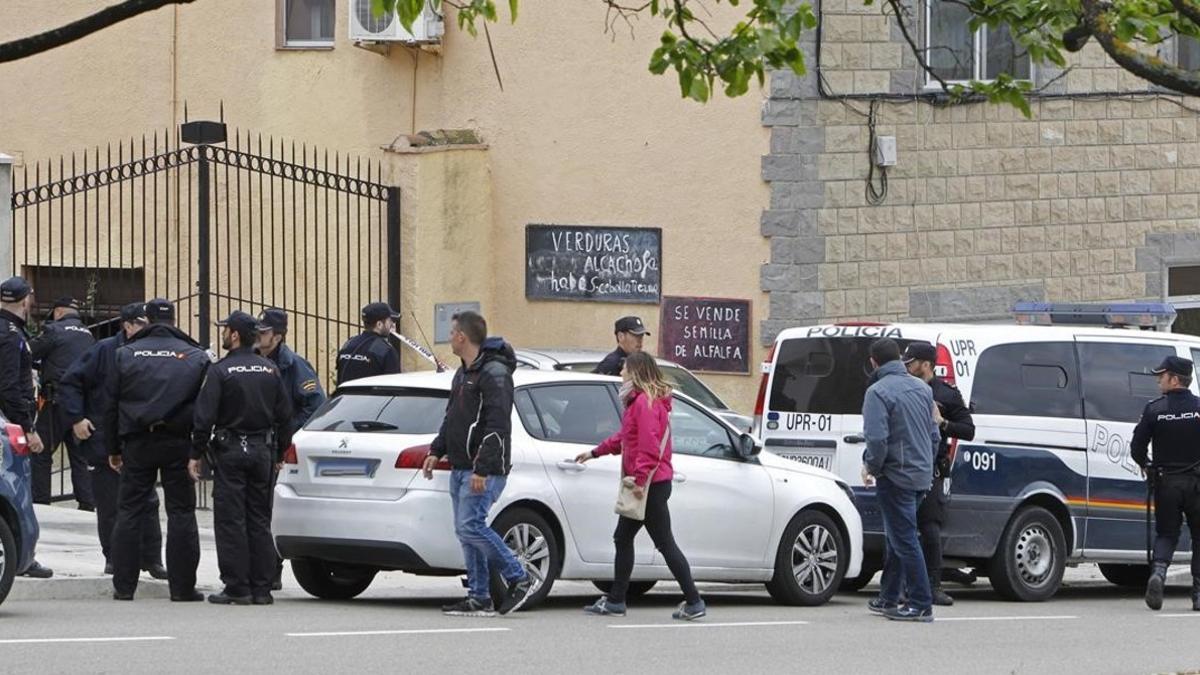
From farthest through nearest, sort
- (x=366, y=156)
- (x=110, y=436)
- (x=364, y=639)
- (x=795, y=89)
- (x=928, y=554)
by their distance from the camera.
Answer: (x=366, y=156)
(x=795, y=89)
(x=928, y=554)
(x=110, y=436)
(x=364, y=639)

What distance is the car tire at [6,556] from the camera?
11.4 m

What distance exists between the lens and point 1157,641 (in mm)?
12266

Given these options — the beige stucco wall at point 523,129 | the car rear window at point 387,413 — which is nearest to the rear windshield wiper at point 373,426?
the car rear window at point 387,413

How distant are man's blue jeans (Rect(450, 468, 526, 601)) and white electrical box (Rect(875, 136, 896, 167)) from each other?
8310mm

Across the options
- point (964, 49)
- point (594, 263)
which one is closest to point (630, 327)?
point (594, 263)

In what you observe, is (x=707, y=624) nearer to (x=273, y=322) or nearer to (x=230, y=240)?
(x=273, y=322)

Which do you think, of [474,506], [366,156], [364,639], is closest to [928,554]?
[474,506]

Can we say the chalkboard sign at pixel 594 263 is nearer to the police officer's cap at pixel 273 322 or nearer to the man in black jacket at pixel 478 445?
the police officer's cap at pixel 273 322

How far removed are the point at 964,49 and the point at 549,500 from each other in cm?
946

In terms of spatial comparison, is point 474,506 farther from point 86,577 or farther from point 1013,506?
point 1013,506

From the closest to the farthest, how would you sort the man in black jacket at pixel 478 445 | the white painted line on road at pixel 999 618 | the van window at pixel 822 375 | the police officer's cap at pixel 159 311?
the man in black jacket at pixel 478 445 → the police officer's cap at pixel 159 311 → the white painted line on road at pixel 999 618 → the van window at pixel 822 375

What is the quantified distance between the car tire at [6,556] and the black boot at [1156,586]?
7.33 m

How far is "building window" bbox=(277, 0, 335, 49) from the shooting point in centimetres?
2089

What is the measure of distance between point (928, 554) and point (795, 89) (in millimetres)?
6528
